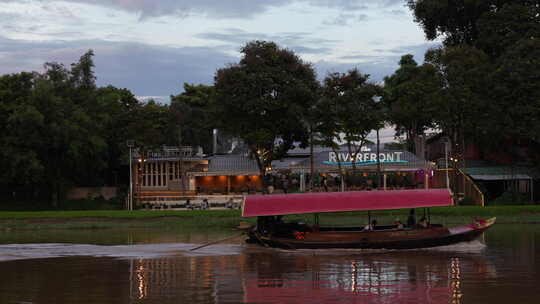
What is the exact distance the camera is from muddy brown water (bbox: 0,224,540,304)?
22203mm

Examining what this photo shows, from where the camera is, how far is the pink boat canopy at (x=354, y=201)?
3372cm

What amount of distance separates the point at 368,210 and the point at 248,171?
126 feet

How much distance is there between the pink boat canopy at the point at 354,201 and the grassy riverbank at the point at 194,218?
1447cm

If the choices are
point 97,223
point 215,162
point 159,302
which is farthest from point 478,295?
point 215,162

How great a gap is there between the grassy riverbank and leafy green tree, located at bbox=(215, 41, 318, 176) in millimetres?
10970

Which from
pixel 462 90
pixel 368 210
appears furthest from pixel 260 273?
pixel 462 90

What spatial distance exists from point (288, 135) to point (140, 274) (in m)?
40.8

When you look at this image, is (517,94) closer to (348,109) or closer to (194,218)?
(348,109)

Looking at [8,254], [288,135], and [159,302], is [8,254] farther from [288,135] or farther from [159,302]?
[288,135]

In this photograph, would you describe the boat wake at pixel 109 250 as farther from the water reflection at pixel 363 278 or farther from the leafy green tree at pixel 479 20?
the leafy green tree at pixel 479 20

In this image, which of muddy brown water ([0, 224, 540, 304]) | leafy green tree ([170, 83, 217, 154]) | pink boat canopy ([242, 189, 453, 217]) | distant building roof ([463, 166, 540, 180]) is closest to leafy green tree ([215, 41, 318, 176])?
distant building roof ([463, 166, 540, 180])

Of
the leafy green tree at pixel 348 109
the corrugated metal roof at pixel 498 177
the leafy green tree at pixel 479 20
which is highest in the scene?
the leafy green tree at pixel 479 20

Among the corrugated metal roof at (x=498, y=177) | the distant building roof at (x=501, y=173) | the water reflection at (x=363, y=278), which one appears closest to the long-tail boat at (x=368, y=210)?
the water reflection at (x=363, y=278)

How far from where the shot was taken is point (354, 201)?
111ft
